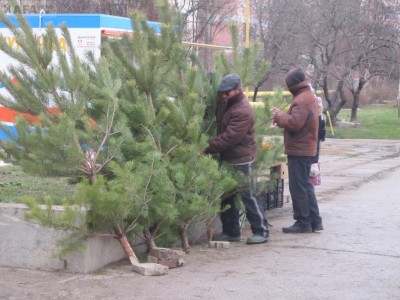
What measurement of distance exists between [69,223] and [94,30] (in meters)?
7.88

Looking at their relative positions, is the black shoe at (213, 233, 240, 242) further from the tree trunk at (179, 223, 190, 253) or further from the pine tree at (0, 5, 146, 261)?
the pine tree at (0, 5, 146, 261)

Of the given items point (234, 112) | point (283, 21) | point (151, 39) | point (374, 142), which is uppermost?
point (283, 21)

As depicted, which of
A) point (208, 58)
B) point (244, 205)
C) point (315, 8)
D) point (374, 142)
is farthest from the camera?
point (315, 8)

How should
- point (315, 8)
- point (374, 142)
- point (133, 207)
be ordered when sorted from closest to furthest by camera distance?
point (133, 207) < point (374, 142) < point (315, 8)

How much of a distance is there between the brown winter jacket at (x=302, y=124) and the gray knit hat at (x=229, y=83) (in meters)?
0.85

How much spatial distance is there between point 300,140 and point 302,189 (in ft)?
1.85

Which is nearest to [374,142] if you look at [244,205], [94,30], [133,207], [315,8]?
[315,8]

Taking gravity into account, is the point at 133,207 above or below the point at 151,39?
below

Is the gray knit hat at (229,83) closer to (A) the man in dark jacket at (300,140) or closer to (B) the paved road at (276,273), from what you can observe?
(A) the man in dark jacket at (300,140)

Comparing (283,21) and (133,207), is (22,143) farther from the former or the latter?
(283,21)

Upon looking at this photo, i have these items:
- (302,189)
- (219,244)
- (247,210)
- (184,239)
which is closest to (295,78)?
(302,189)

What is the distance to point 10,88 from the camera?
695cm

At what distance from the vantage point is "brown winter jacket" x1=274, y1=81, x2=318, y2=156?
27.9 feet

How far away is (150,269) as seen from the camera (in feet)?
22.1
